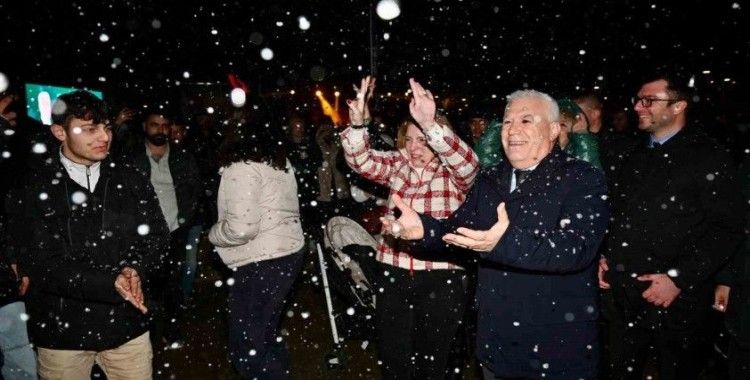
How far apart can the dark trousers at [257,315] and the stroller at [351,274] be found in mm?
1045

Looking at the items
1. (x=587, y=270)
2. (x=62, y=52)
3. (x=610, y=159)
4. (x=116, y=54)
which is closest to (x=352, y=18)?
(x=116, y=54)

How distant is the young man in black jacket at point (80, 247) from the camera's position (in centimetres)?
274

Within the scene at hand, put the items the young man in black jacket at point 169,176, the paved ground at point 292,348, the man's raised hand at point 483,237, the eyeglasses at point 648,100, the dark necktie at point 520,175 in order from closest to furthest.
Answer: the man's raised hand at point 483,237 < the dark necktie at point 520,175 < the eyeglasses at point 648,100 < the paved ground at point 292,348 < the young man in black jacket at point 169,176

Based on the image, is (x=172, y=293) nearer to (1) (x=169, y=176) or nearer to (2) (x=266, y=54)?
(1) (x=169, y=176)

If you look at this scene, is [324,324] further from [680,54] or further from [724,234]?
[680,54]

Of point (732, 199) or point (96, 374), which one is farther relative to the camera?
point (96, 374)

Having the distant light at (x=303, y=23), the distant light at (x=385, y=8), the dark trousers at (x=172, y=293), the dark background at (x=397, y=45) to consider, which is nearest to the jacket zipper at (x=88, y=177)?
the dark trousers at (x=172, y=293)

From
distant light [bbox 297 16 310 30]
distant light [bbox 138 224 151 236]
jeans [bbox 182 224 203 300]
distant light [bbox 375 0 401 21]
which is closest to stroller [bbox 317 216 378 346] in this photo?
jeans [bbox 182 224 203 300]

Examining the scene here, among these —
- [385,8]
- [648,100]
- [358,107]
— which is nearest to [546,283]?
[648,100]

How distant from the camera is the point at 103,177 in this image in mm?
2928

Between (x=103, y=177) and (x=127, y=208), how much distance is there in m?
0.22

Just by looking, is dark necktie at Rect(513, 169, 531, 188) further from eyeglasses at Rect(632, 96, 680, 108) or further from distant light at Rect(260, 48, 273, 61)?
distant light at Rect(260, 48, 273, 61)

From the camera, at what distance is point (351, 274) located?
4.85m

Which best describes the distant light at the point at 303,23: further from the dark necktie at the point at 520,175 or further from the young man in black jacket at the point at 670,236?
the dark necktie at the point at 520,175
